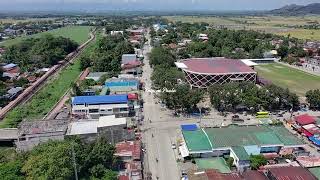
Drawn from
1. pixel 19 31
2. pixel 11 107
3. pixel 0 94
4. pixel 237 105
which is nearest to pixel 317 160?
pixel 237 105

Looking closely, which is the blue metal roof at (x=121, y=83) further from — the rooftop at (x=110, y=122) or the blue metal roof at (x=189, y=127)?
the blue metal roof at (x=189, y=127)

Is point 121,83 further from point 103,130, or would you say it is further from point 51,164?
point 51,164

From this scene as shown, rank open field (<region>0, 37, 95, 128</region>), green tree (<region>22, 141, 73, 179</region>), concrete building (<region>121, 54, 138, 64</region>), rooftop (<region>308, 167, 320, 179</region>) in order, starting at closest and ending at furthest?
green tree (<region>22, 141, 73, 179</region>) < rooftop (<region>308, 167, 320, 179</region>) < open field (<region>0, 37, 95, 128</region>) < concrete building (<region>121, 54, 138, 64</region>)

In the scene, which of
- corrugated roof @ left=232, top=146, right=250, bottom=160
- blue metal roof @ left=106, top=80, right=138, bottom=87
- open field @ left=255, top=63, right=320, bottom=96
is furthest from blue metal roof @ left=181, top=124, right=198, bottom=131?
open field @ left=255, top=63, right=320, bottom=96

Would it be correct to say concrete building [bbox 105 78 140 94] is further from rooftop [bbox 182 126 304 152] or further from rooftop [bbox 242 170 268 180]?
rooftop [bbox 242 170 268 180]

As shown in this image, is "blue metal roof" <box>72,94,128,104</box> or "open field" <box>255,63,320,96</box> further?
"open field" <box>255,63,320,96</box>

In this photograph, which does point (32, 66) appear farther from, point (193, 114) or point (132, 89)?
point (193, 114)
